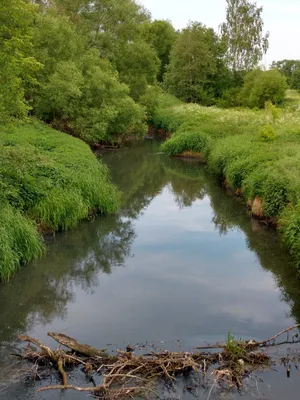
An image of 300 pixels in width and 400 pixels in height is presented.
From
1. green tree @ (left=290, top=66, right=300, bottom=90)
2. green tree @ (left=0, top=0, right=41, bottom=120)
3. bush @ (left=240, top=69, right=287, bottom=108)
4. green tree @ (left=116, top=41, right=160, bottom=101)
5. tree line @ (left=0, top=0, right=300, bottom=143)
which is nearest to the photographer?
green tree @ (left=0, top=0, right=41, bottom=120)

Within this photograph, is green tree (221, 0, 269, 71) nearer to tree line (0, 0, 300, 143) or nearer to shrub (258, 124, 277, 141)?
tree line (0, 0, 300, 143)

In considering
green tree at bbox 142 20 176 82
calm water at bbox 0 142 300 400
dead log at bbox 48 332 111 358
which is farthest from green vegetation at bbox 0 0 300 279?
dead log at bbox 48 332 111 358

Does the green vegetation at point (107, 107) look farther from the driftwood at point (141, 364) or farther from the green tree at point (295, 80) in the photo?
the driftwood at point (141, 364)

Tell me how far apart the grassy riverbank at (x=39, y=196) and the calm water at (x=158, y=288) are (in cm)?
54

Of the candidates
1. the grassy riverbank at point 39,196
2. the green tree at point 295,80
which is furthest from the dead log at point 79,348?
the green tree at point 295,80

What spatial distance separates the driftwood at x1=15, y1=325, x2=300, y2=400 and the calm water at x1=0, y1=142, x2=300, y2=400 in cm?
31

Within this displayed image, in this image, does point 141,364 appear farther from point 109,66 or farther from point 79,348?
point 109,66

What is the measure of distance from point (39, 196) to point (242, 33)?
1951 inches

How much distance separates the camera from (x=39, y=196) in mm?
14578

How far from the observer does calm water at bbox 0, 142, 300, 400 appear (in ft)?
31.0

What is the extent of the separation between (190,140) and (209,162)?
13.8 feet

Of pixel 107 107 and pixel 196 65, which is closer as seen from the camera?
pixel 107 107

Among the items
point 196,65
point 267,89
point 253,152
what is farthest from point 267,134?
point 196,65

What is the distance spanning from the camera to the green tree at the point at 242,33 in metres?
57.4
